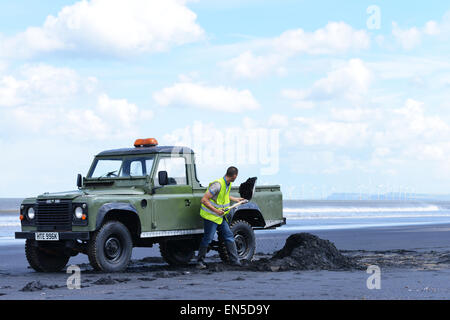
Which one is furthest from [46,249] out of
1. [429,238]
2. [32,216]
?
[429,238]

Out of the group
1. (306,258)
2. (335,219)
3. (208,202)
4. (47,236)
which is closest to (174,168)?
(208,202)

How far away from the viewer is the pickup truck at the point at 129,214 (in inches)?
516

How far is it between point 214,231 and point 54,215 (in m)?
2.98

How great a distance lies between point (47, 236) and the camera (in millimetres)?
13328

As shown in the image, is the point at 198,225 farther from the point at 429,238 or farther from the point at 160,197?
the point at 429,238

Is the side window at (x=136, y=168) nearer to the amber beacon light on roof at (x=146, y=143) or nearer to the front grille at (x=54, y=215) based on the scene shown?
the amber beacon light on roof at (x=146, y=143)

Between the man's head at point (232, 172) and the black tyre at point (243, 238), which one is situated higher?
the man's head at point (232, 172)

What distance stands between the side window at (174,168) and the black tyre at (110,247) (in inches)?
61.3

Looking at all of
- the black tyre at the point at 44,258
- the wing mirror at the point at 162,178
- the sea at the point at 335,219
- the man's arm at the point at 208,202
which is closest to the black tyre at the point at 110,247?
the wing mirror at the point at 162,178

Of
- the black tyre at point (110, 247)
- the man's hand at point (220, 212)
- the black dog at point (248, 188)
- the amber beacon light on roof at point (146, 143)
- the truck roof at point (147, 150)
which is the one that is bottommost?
the black tyre at point (110, 247)

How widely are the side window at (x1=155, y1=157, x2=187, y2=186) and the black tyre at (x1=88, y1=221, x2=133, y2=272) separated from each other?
1.56m

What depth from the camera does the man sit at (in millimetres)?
13867
